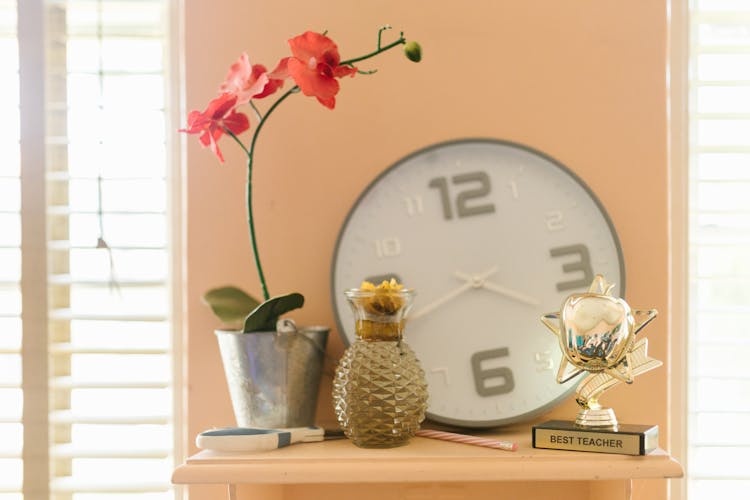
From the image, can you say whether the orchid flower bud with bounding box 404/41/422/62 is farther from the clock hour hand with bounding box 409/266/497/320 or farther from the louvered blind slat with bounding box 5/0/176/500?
the louvered blind slat with bounding box 5/0/176/500

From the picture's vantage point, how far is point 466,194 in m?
1.09

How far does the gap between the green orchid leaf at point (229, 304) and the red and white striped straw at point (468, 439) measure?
0.99ft

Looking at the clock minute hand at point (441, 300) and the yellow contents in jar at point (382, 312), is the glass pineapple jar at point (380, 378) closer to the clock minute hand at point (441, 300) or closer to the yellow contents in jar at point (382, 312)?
the yellow contents in jar at point (382, 312)

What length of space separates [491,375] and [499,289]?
12 centimetres

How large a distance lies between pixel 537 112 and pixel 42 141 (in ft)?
2.67

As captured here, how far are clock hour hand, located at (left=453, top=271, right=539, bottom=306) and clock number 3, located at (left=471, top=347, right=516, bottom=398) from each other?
0.25 ft

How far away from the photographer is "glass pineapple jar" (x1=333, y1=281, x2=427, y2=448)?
91 cm

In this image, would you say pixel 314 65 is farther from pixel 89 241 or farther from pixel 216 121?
pixel 89 241

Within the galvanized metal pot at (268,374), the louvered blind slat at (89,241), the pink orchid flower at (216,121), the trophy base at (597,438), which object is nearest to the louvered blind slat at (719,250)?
the trophy base at (597,438)

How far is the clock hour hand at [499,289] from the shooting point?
3.50 feet

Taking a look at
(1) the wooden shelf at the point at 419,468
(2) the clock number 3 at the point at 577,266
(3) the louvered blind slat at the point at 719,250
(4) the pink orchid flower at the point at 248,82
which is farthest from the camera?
(3) the louvered blind slat at the point at 719,250

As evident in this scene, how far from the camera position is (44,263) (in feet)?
4.04

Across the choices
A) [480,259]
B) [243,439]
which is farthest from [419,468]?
[480,259]

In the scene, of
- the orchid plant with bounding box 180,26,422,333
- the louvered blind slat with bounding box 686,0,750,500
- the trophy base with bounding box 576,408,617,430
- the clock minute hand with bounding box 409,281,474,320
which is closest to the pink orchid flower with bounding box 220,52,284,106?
the orchid plant with bounding box 180,26,422,333
